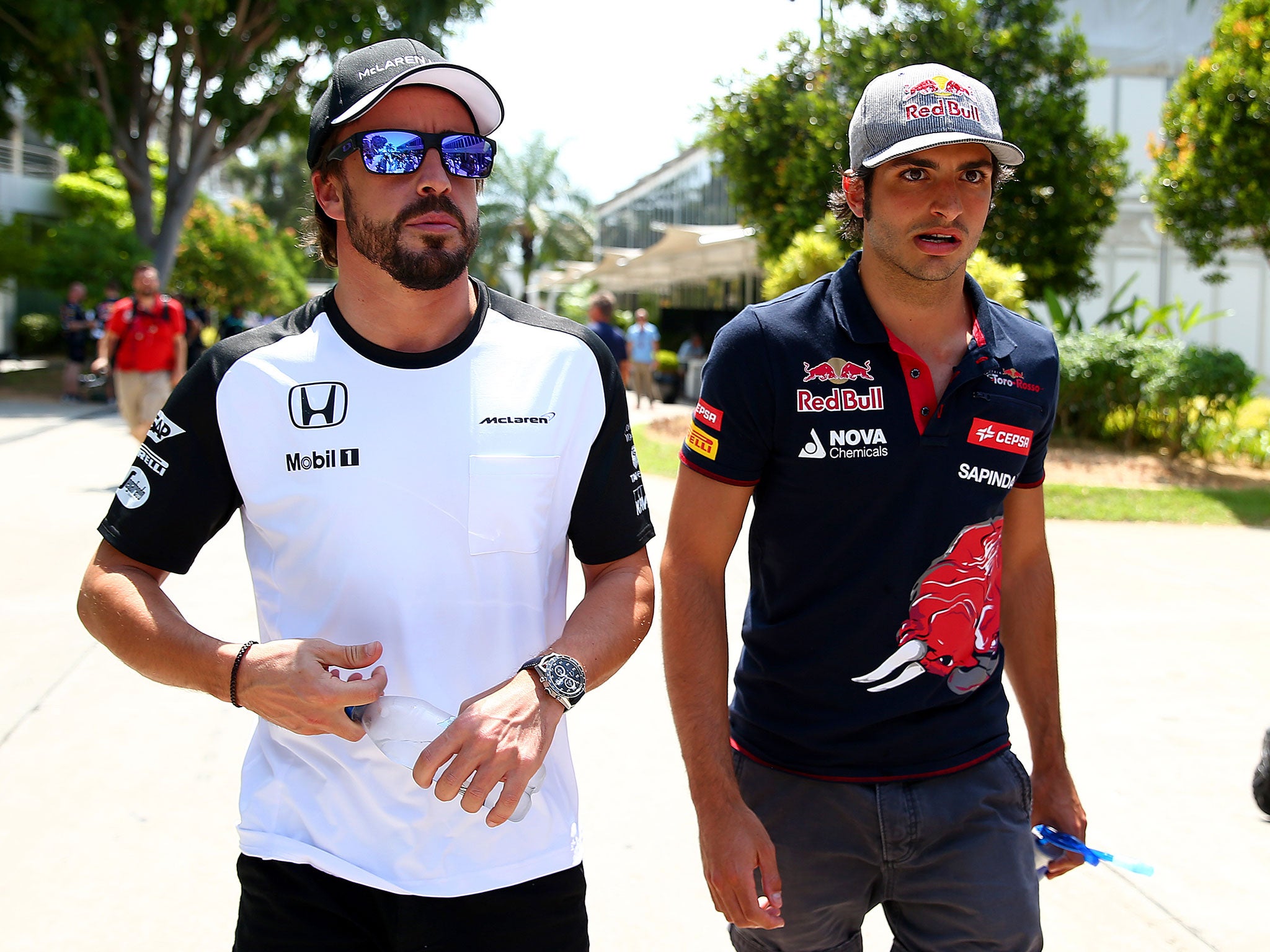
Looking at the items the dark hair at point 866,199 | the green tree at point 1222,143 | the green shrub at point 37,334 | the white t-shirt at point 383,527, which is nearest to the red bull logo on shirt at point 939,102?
the dark hair at point 866,199

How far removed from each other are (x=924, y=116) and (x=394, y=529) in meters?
1.29

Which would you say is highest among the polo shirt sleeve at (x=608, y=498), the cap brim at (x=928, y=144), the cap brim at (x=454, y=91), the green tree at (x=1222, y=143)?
the green tree at (x=1222, y=143)

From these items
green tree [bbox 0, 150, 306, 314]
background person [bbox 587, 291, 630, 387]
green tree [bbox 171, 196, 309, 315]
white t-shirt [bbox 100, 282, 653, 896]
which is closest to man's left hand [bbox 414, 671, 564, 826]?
white t-shirt [bbox 100, 282, 653, 896]

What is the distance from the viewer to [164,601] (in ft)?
6.52

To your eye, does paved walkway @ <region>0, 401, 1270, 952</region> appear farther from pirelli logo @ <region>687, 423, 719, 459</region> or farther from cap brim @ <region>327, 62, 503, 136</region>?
cap brim @ <region>327, 62, 503, 136</region>

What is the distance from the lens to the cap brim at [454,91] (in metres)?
1.98

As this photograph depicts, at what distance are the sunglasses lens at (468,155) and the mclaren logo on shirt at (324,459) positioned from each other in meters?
0.54

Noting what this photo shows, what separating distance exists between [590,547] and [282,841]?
2.41ft

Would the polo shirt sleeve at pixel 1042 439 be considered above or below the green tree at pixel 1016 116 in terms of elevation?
below

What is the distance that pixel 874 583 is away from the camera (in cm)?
223

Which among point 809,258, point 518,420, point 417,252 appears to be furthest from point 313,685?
point 809,258

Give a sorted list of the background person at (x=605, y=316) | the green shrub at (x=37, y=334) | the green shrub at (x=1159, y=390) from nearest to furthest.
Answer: the green shrub at (x=1159, y=390) → the background person at (x=605, y=316) → the green shrub at (x=37, y=334)

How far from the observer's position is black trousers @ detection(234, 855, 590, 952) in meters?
1.91

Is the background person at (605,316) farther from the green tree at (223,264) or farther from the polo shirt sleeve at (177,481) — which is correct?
the green tree at (223,264)
